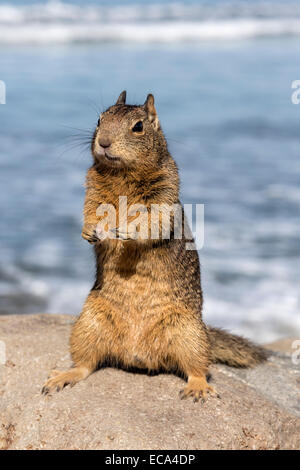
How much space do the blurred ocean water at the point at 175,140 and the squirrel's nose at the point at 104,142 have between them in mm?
635

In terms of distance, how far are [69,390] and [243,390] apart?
131cm

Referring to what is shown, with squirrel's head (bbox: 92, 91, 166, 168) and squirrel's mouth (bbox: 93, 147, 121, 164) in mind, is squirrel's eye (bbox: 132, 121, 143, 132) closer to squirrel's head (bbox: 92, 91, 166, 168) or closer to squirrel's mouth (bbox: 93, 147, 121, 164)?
squirrel's head (bbox: 92, 91, 166, 168)

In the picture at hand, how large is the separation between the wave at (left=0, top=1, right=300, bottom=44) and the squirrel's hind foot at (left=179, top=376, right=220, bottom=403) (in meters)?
25.0

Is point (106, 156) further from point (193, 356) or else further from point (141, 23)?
point (141, 23)

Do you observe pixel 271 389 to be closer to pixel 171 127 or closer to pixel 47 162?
pixel 47 162

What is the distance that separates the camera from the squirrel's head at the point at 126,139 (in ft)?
15.0

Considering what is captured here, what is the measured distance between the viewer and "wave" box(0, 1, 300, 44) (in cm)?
2895

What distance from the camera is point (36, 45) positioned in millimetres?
27203

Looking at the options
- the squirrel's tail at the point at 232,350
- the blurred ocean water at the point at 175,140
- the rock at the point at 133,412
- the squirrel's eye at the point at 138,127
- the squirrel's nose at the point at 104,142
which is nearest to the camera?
the rock at the point at 133,412

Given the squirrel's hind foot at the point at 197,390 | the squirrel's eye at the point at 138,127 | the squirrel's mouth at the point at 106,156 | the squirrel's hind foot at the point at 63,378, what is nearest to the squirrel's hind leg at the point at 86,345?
the squirrel's hind foot at the point at 63,378

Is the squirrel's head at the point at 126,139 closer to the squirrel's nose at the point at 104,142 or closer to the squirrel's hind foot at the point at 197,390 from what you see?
the squirrel's nose at the point at 104,142

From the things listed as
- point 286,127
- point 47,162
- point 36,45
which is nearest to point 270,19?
point 36,45

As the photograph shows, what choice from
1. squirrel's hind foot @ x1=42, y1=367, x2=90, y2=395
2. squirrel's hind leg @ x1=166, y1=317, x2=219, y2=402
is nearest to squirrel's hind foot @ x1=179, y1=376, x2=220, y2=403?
squirrel's hind leg @ x1=166, y1=317, x2=219, y2=402

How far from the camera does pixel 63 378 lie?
4.78 m
